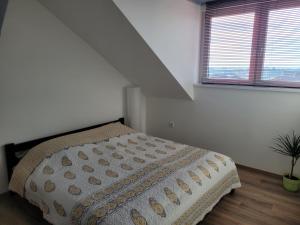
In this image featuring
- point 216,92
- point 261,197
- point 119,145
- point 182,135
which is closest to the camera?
point 261,197

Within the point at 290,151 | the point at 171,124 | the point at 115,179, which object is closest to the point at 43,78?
the point at 115,179

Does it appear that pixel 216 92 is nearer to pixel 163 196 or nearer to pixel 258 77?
pixel 258 77

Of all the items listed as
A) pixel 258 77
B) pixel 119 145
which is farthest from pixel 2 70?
pixel 258 77

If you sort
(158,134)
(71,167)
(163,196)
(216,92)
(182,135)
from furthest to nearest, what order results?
(158,134) < (182,135) < (216,92) < (71,167) < (163,196)

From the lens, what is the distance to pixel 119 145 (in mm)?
2814

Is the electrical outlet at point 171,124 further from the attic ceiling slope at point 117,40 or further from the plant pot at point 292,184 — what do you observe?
the plant pot at point 292,184

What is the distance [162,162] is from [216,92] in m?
1.44

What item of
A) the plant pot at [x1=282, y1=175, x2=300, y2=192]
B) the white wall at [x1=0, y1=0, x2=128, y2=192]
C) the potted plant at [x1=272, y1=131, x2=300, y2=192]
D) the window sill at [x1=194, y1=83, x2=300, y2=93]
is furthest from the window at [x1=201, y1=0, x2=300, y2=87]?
the white wall at [x1=0, y1=0, x2=128, y2=192]

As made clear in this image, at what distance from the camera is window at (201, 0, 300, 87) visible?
2719mm

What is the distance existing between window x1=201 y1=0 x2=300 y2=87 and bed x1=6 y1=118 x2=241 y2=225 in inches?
49.4

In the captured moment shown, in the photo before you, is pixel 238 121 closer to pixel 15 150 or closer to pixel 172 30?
pixel 172 30

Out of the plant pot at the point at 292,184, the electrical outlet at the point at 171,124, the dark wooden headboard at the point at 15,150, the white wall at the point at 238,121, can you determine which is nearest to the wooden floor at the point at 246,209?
the plant pot at the point at 292,184

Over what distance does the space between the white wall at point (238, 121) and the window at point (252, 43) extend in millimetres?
217

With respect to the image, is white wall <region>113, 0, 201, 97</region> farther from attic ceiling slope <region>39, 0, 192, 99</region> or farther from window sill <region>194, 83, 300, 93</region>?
window sill <region>194, 83, 300, 93</region>
